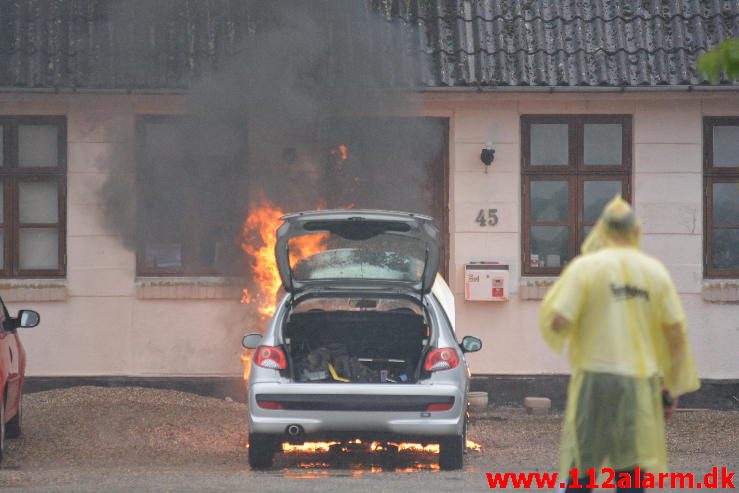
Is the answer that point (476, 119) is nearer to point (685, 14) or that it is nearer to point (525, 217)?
point (525, 217)

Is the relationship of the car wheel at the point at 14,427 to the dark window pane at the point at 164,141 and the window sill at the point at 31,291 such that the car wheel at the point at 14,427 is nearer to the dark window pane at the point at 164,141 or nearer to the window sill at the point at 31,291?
the window sill at the point at 31,291

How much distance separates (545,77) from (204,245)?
422 centimetres

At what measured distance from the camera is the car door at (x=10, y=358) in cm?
1060

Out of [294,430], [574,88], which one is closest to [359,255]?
[294,430]

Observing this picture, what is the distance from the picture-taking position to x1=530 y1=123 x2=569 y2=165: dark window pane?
14.4 m

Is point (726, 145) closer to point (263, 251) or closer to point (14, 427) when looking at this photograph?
point (263, 251)

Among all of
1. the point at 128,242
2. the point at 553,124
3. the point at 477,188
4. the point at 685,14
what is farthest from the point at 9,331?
the point at 685,14

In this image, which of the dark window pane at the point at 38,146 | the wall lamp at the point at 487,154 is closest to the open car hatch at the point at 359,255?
the wall lamp at the point at 487,154

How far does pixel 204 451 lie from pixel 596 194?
5730mm

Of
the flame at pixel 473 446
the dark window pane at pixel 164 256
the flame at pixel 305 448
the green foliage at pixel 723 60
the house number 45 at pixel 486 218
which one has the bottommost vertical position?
the flame at pixel 473 446

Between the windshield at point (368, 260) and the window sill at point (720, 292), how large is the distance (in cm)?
401

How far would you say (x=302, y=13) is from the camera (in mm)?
13711

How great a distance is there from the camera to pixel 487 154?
46.1 ft

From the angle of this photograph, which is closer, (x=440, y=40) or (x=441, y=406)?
(x=441, y=406)
